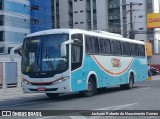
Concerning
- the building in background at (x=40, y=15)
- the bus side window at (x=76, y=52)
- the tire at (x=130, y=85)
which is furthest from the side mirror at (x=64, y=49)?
the building in background at (x=40, y=15)

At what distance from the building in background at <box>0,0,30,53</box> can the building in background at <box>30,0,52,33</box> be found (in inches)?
117

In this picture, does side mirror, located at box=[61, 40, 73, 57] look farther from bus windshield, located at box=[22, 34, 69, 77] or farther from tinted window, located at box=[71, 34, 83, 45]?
tinted window, located at box=[71, 34, 83, 45]

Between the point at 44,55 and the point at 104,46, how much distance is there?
4.80 metres

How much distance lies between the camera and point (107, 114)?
1175cm

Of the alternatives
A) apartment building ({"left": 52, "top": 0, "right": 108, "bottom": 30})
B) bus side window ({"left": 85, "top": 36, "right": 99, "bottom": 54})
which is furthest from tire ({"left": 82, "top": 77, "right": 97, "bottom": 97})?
apartment building ({"left": 52, "top": 0, "right": 108, "bottom": 30})

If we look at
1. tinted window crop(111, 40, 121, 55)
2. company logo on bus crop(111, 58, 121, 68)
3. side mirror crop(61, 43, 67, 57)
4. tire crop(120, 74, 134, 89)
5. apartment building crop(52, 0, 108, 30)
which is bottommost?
tire crop(120, 74, 134, 89)

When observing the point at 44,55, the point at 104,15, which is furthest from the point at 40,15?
the point at 44,55

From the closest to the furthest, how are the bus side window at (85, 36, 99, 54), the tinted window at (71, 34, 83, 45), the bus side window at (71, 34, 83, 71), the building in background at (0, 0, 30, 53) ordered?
the bus side window at (71, 34, 83, 71), the tinted window at (71, 34, 83, 45), the bus side window at (85, 36, 99, 54), the building in background at (0, 0, 30, 53)

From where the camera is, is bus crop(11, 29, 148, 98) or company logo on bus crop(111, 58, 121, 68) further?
company logo on bus crop(111, 58, 121, 68)

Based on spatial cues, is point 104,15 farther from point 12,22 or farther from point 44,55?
point 44,55

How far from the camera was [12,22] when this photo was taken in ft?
209

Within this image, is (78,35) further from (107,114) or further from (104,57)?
(107,114)

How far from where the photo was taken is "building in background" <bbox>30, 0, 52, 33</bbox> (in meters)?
70.1

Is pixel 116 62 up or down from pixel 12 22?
down
